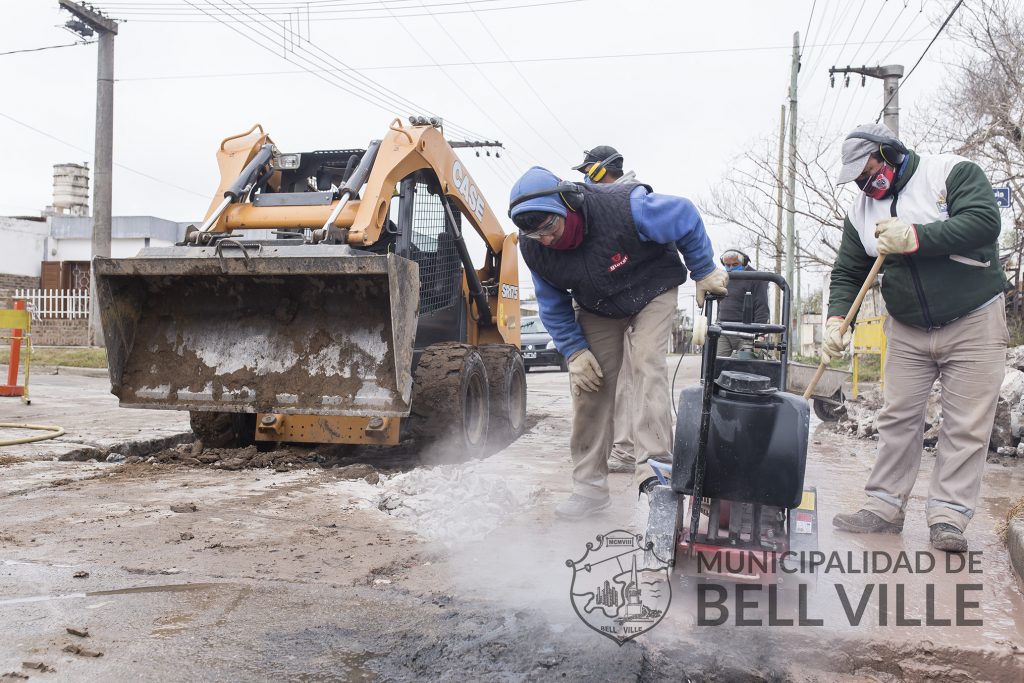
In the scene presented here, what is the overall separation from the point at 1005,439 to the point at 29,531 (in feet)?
21.7

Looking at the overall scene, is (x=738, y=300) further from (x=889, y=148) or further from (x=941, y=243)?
(x=941, y=243)

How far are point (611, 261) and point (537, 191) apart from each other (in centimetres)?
49

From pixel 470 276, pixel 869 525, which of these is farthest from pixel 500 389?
pixel 869 525

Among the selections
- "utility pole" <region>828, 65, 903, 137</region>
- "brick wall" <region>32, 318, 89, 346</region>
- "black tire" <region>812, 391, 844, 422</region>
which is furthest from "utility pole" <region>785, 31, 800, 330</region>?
"brick wall" <region>32, 318, 89, 346</region>

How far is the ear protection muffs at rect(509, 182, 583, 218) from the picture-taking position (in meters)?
3.42

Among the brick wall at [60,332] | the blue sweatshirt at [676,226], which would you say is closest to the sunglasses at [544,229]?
the blue sweatshirt at [676,226]

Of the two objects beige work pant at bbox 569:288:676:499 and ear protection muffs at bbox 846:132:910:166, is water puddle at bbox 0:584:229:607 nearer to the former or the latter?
beige work pant at bbox 569:288:676:499

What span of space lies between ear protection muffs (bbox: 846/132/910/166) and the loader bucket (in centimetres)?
259

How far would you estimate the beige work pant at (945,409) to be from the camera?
342cm

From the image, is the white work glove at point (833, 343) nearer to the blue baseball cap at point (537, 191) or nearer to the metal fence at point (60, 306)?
the blue baseball cap at point (537, 191)

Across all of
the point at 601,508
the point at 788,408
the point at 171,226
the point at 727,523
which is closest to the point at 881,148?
the point at 788,408

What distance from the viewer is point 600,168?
5.64 meters

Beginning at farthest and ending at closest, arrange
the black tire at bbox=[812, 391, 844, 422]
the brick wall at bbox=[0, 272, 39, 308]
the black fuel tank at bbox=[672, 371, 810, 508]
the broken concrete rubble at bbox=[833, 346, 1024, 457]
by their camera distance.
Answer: the brick wall at bbox=[0, 272, 39, 308], the black tire at bbox=[812, 391, 844, 422], the broken concrete rubble at bbox=[833, 346, 1024, 457], the black fuel tank at bbox=[672, 371, 810, 508]

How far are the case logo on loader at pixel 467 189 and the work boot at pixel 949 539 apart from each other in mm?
4469
